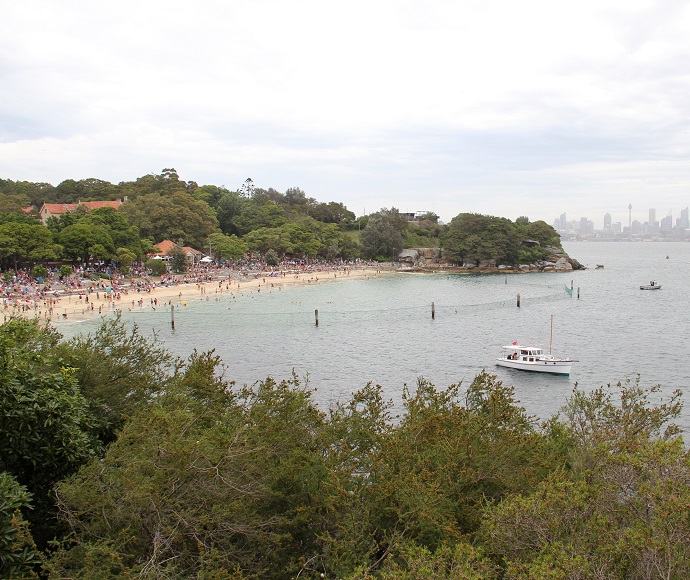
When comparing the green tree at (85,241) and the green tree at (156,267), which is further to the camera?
the green tree at (156,267)

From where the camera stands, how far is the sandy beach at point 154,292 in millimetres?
48781

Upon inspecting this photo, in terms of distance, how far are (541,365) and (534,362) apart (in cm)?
46

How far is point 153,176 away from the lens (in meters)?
124

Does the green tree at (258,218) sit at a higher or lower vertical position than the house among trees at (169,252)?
higher

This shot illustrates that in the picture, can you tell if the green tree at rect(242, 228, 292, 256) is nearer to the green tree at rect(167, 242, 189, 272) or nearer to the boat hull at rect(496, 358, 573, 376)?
the green tree at rect(167, 242, 189, 272)

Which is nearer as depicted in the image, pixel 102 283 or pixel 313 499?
pixel 313 499

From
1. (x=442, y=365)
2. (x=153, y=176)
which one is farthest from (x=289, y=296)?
(x=153, y=176)

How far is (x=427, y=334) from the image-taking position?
47.8 metres

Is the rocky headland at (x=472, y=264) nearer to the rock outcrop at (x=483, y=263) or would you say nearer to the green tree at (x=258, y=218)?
the rock outcrop at (x=483, y=263)

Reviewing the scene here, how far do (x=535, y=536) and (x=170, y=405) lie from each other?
31.4 feet

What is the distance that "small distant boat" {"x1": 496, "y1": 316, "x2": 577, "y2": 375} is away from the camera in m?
35.5

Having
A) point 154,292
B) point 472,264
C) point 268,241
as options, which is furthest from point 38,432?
point 472,264

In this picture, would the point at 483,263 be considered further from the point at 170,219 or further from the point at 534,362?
the point at 534,362

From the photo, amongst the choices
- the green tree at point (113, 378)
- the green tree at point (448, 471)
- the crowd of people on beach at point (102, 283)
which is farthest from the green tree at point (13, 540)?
the crowd of people on beach at point (102, 283)
